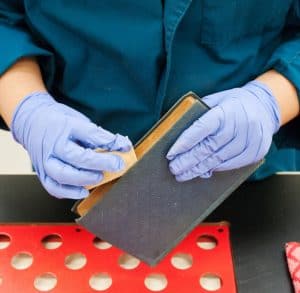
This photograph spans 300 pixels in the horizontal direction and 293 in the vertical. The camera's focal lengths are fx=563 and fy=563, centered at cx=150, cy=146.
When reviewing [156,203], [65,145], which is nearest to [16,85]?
[65,145]

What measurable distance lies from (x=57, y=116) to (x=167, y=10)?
0.65 ft

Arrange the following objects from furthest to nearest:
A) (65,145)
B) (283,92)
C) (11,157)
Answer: (11,157), (283,92), (65,145)

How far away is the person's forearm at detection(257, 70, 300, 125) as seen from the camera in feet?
2.46

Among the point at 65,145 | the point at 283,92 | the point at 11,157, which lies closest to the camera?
the point at 65,145

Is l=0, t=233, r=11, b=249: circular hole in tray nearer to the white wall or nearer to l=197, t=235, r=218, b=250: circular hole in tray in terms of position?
l=197, t=235, r=218, b=250: circular hole in tray

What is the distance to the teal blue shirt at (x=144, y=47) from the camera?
74 centimetres

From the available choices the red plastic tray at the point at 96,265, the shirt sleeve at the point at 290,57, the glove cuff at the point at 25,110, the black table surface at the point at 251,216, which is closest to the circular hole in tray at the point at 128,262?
the red plastic tray at the point at 96,265

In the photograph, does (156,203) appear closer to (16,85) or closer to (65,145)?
(65,145)

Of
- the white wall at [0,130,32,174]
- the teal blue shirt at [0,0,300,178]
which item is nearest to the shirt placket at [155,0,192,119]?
the teal blue shirt at [0,0,300,178]

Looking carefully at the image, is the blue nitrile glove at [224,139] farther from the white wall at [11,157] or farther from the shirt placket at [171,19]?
the white wall at [11,157]

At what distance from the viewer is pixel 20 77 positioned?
2.50 feet

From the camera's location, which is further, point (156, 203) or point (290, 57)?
point (290, 57)

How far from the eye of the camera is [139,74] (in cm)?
77

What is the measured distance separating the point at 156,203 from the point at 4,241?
25 cm
